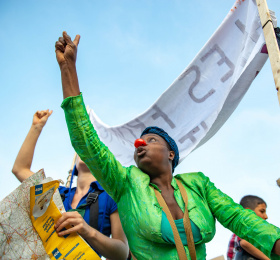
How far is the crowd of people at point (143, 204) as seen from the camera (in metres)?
2.02

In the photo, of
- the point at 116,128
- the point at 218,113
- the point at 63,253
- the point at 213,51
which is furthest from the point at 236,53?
the point at 63,253

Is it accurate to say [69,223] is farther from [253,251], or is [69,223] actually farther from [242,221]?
[253,251]

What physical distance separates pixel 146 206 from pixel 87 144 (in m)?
0.50

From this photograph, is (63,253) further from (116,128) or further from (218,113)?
(116,128)

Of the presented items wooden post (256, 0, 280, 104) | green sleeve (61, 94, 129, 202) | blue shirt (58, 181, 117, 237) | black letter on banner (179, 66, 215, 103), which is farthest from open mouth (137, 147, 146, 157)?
black letter on banner (179, 66, 215, 103)

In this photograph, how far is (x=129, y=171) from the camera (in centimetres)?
240

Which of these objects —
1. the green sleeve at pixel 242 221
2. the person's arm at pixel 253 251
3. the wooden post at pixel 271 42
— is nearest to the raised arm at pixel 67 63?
the green sleeve at pixel 242 221

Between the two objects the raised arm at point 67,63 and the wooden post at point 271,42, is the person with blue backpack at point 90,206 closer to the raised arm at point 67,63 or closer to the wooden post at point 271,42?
the raised arm at point 67,63

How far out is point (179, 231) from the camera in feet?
6.77

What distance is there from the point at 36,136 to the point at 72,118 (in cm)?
76

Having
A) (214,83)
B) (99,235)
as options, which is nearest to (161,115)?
(214,83)

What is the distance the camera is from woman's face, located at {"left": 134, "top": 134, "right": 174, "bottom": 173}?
2459 mm

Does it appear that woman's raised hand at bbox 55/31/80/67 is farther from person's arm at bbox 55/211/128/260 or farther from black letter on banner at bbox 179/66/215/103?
black letter on banner at bbox 179/66/215/103

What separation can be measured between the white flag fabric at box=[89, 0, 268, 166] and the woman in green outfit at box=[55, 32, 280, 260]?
1332mm
